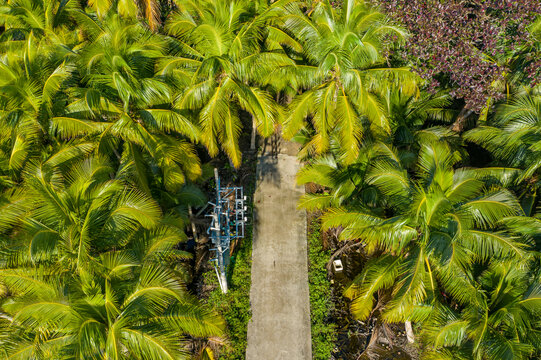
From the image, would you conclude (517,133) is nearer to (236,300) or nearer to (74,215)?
(236,300)

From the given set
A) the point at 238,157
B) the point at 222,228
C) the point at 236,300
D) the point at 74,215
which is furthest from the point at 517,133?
the point at 74,215

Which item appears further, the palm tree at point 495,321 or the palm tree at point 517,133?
the palm tree at point 517,133

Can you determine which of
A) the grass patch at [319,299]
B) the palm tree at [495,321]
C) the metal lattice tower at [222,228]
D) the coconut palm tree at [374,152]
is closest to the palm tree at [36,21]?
the metal lattice tower at [222,228]

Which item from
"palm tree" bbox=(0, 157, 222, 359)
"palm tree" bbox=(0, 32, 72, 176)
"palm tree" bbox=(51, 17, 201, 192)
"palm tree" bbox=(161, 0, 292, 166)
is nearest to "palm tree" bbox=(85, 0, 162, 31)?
"palm tree" bbox=(161, 0, 292, 166)

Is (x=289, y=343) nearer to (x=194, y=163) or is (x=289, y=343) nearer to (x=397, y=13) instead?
(x=194, y=163)

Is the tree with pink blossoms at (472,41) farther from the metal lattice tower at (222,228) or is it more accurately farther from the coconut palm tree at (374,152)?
the metal lattice tower at (222,228)

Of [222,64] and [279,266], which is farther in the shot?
[279,266]
